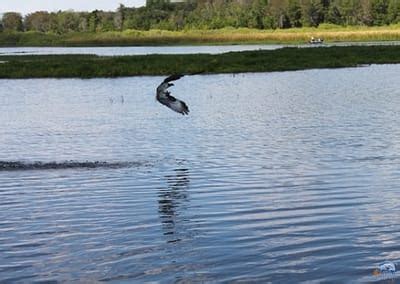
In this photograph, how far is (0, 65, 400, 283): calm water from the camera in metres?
10.6

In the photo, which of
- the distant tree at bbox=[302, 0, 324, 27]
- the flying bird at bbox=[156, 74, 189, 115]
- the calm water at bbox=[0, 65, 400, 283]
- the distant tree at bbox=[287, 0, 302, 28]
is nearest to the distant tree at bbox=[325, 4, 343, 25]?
the distant tree at bbox=[302, 0, 324, 27]

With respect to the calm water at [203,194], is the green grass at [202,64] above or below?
below

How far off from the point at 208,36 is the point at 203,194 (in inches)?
5435

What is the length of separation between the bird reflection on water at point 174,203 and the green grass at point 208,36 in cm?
10460

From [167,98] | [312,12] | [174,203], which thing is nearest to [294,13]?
[312,12]

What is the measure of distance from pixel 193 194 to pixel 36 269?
5543 mm

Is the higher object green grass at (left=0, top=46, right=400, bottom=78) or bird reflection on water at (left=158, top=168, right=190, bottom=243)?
bird reflection on water at (left=158, top=168, right=190, bottom=243)

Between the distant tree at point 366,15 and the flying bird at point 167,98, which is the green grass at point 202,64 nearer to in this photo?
the flying bird at point 167,98

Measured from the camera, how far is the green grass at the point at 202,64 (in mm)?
61750

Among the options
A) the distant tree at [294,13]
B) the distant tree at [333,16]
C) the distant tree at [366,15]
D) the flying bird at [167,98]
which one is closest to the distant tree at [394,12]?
the distant tree at [366,15]

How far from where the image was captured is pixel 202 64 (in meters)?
63.8

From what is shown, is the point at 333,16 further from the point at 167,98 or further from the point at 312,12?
the point at 167,98

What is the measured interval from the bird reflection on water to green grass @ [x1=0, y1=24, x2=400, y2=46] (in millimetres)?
104596

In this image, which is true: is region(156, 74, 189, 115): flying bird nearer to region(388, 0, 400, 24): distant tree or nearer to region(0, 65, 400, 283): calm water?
region(0, 65, 400, 283): calm water
